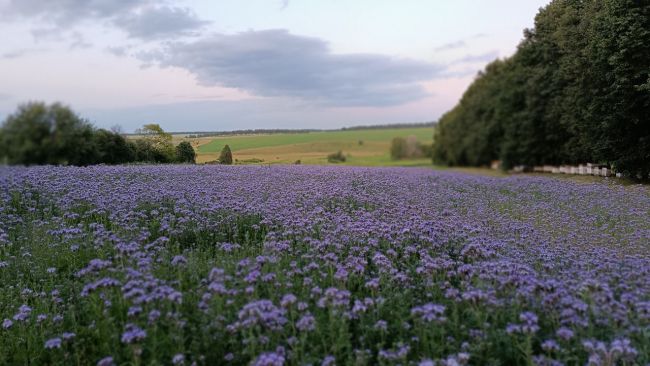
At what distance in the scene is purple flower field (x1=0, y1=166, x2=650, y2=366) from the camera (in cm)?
471

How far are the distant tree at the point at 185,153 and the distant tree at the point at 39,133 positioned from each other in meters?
2.79

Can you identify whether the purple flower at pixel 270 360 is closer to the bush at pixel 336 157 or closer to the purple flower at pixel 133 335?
the purple flower at pixel 133 335

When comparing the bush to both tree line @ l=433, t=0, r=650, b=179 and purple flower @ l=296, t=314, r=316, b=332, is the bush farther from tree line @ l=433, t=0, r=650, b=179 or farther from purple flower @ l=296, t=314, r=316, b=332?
purple flower @ l=296, t=314, r=316, b=332

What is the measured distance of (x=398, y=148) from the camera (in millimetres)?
40250

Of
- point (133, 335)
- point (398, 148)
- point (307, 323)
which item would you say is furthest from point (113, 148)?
point (398, 148)

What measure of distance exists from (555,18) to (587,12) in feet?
16.8

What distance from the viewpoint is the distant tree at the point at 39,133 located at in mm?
9344

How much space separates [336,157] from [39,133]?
13.2 m

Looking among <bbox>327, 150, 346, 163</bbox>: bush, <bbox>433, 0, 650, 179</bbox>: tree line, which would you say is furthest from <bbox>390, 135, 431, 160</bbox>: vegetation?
<bbox>327, 150, 346, 163</bbox>: bush

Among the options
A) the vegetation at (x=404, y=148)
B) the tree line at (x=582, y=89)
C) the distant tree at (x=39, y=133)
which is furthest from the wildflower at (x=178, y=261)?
the vegetation at (x=404, y=148)

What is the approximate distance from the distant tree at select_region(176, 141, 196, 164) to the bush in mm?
7371

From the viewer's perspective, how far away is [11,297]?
6.89 meters

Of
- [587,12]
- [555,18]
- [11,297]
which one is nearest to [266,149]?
[11,297]

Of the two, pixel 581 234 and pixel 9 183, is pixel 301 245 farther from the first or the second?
pixel 9 183
